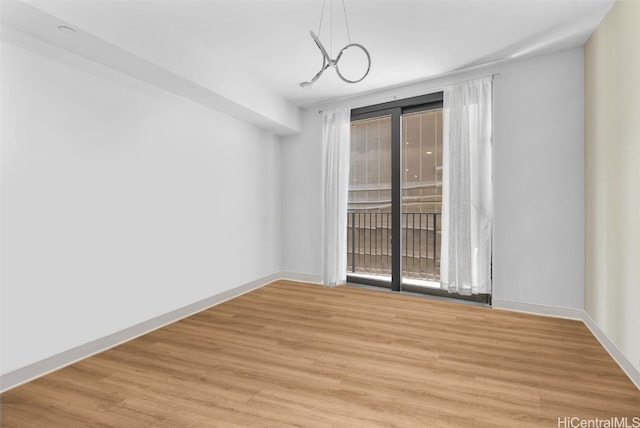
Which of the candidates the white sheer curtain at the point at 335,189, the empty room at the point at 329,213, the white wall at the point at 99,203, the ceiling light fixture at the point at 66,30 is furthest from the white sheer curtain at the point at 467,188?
the ceiling light fixture at the point at 66,30

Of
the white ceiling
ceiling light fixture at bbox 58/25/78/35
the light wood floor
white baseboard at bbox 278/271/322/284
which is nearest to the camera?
the light wood floor

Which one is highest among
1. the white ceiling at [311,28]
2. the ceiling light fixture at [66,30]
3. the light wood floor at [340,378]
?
the white ceiling at [311,28]

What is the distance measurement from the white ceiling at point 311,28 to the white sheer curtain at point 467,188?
15.3 inches

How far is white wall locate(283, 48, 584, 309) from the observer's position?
3061 mm

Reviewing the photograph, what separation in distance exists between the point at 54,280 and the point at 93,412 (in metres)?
1.04

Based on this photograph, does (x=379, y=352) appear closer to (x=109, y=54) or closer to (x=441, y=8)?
(x=441, y=8)

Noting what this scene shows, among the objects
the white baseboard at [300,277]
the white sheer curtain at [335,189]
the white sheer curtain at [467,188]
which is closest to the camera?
the white sheer curtain at [467,188]

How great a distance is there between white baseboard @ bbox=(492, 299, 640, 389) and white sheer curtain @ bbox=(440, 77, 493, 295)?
0.28m

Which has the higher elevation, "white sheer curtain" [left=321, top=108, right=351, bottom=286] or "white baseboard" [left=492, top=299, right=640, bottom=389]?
"white sheer curtain" [left=321, top=108, right=351, bottom=286]

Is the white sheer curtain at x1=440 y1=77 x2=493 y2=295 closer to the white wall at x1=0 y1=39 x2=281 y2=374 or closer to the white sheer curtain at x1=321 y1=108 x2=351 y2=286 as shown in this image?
the white sheer curtain at x1=321 y1=108 x2=351 y2=286

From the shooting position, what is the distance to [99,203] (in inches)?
100

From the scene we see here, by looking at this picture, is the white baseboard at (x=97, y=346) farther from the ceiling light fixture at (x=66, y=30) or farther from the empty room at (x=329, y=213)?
the ceiling light fixture at (x=66, y=30)

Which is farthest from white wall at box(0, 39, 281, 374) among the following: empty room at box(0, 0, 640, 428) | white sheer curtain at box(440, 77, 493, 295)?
white sheer curtain at box(440, 77, 493, 295)

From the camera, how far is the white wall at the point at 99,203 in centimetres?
208
